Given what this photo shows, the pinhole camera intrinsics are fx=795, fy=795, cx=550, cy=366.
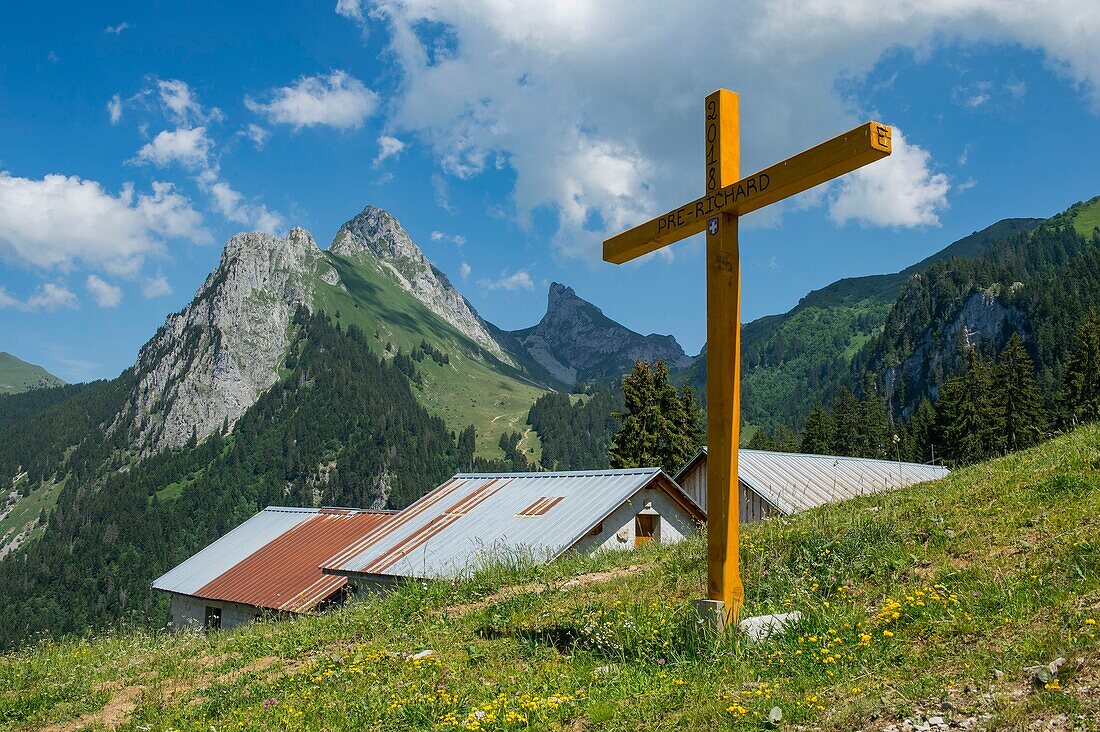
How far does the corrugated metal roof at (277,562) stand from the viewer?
31.6m

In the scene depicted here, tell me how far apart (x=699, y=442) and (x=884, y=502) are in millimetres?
51095

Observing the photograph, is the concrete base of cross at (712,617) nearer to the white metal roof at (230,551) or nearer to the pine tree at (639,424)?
the white metal roof at (230,551)

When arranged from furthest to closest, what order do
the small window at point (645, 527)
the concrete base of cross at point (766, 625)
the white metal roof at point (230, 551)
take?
the white metal roof at point (230, 551), the small window at point (645, 527), the concrete base of cross at point (766, 625)

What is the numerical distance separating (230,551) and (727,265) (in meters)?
38.7

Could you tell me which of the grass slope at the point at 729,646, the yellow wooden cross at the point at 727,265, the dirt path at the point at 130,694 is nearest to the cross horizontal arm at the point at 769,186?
the yellow wooden cross at the point at 727,265

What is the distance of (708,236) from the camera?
800cm

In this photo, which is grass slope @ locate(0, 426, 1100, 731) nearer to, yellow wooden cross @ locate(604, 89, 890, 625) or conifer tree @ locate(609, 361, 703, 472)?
yellow wooden cross @ locate(604, 89, 890, 625)

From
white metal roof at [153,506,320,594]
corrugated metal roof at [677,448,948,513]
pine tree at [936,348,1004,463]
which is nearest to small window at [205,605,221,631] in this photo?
white metal roof at [153,506,320,594]

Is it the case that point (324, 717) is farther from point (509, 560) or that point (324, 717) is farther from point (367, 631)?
point (509, 560)

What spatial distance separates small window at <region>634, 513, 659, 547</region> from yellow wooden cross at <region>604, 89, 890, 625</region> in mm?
19832

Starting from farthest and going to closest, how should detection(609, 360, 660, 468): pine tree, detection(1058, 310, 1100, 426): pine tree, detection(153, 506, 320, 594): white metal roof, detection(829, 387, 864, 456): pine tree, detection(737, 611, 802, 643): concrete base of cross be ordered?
detection(829, 387, 864, 456): pine tree → detection(1058, 310, 1100, 426): pine tree → detection(609, 360, 660, 468): pine tree → detection(153, 506, 320, 594): white metal roof → detection(737, 611, 802, 643): concrete base of cross

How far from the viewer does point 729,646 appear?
6691 millimetres

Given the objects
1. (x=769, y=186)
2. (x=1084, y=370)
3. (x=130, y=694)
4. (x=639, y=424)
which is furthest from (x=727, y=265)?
(x=1084, y=370)

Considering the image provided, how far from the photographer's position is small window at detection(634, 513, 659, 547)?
2722 centimetres
